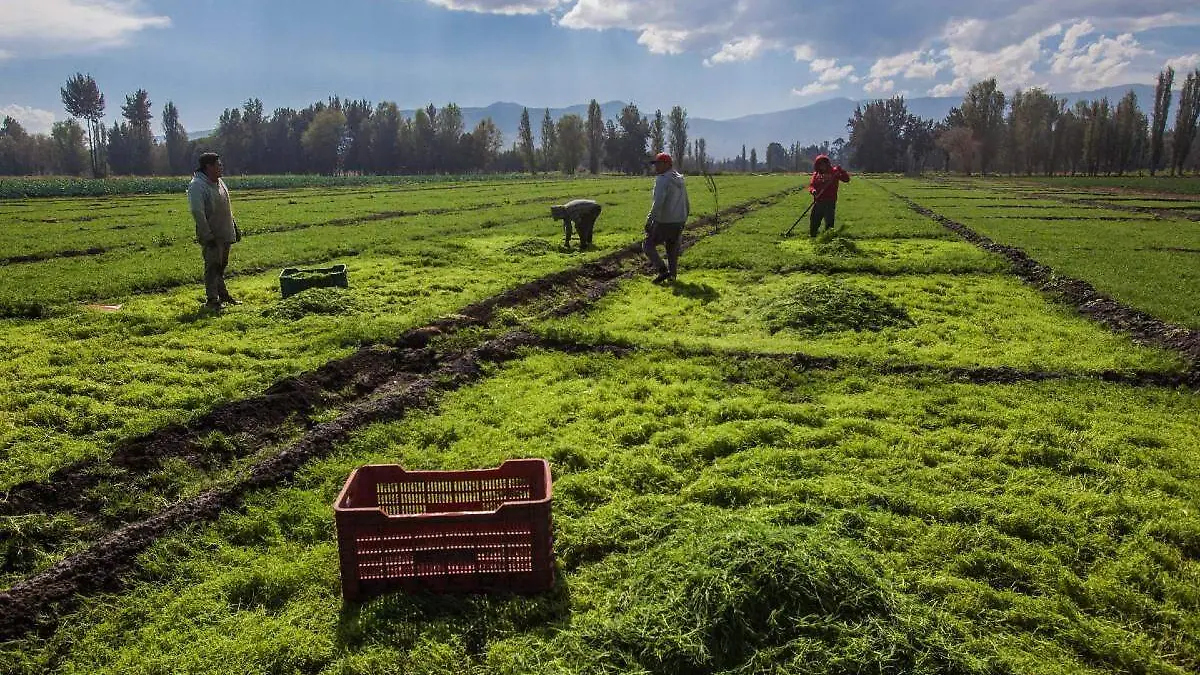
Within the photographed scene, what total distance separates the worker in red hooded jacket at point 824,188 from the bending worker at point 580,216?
591 centimetres

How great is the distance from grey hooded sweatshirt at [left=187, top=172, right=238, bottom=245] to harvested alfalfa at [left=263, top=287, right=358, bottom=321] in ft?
4.92

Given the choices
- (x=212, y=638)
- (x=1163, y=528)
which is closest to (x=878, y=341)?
(x=1163, y=528)

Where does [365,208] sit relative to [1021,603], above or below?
above

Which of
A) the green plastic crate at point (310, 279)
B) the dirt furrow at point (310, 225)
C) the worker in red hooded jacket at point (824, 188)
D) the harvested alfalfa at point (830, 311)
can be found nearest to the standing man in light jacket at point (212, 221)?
the green plastic crate at point (310, 279)

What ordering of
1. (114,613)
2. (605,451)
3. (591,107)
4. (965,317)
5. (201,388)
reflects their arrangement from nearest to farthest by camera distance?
(114,613) → (605,451) → (201,388) → (965,317) → (591,107)

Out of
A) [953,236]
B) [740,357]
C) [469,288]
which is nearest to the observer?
[740,357]

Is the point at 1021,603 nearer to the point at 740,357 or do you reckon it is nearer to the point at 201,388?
the point at 740,357

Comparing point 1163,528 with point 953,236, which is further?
point 953,236

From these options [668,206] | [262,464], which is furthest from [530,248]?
[262,464]

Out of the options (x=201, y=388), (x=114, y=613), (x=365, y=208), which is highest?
(x=365, y=208)

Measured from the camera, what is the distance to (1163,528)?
4.76 meters

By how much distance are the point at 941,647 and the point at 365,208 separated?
3328 centimetres

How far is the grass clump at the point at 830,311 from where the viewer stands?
400 inches

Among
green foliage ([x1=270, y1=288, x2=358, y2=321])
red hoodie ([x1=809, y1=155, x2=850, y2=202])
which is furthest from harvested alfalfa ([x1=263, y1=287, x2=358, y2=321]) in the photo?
red hoodie ([x1=809, y1=155, x2=850, y2=202])
